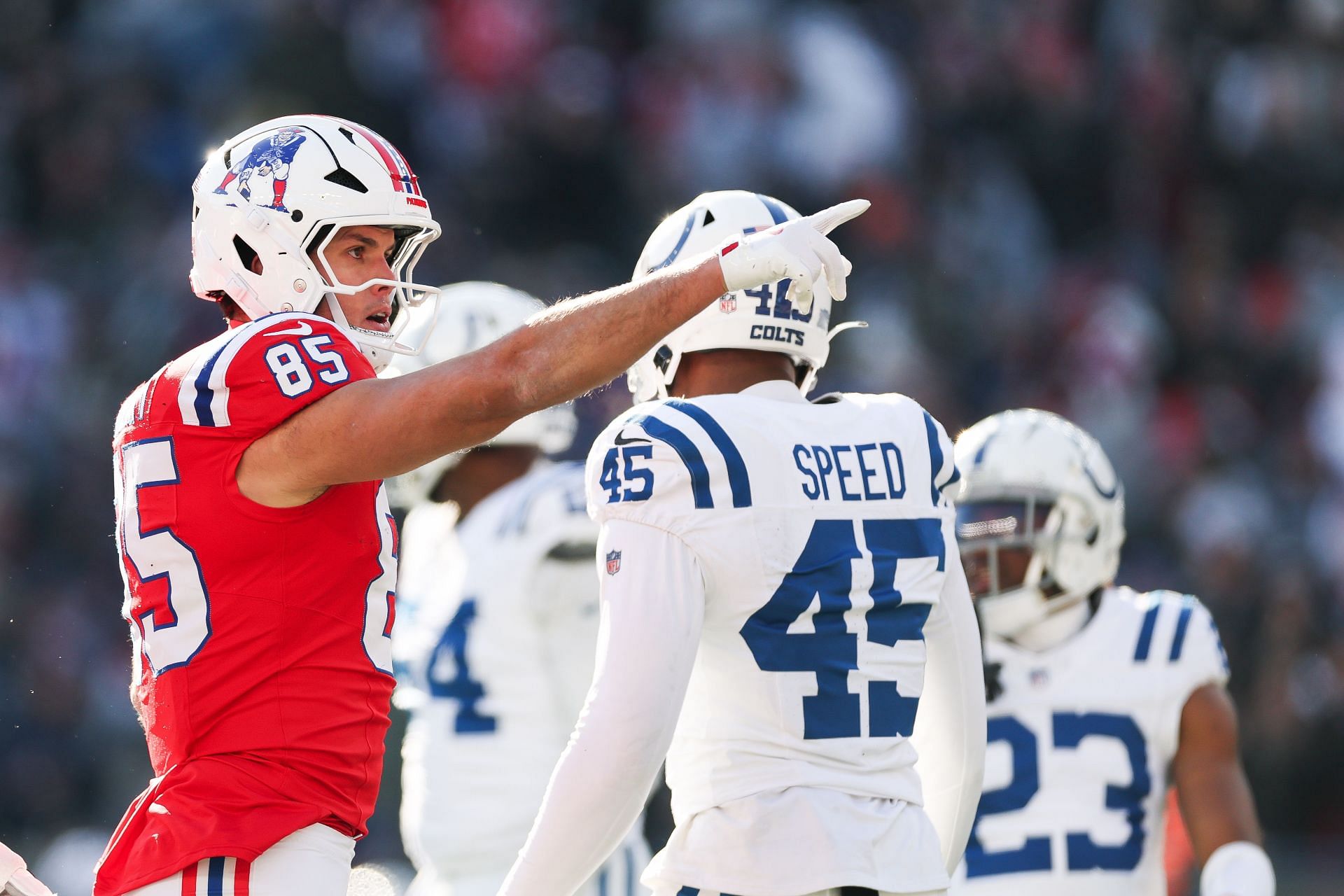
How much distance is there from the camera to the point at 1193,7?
1215 centimetres

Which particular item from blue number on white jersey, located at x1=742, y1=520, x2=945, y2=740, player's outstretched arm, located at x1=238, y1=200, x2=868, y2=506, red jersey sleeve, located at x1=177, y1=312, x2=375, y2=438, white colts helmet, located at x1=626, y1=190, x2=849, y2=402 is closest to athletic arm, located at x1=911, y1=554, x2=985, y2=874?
blue number on white jersey, located at x1=742, y1=520, x2=945, y2=740

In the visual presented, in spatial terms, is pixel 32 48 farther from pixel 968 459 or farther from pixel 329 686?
pixel 329 686

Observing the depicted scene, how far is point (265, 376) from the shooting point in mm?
2932

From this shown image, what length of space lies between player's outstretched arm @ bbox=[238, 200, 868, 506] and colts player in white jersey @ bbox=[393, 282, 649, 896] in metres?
2.21

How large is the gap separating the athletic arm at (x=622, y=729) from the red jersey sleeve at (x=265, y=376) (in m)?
0.61

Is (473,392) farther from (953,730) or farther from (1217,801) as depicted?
(1217,801)

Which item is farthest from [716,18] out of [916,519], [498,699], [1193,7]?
[916,519]

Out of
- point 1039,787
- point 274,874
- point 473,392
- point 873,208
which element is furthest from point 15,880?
point 873,208

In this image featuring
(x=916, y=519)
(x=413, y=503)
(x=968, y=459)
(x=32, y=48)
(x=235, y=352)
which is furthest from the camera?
(x=32, y=48)

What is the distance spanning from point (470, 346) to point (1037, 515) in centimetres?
186

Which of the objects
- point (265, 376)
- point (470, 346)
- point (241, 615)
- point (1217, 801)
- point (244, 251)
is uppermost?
point (244, 251)

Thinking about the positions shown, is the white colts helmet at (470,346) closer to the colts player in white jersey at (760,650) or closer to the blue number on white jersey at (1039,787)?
the blue number on white jersey at (1039,787)

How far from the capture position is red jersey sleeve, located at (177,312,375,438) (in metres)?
2.91

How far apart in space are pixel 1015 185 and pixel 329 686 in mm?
9007
